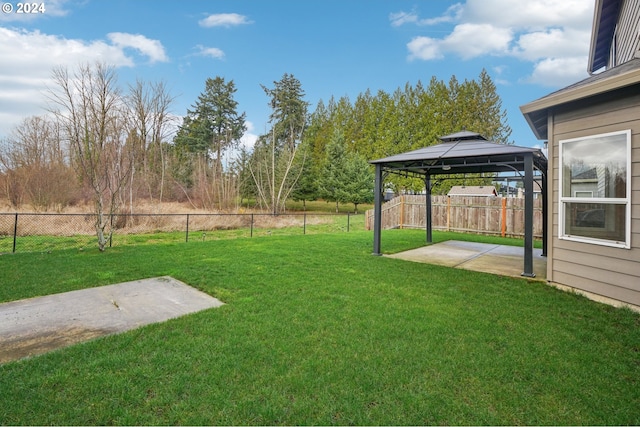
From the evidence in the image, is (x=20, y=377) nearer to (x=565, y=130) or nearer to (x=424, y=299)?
(x=424, y=299)

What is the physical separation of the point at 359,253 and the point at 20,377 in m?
5.58

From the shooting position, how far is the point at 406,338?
278cm

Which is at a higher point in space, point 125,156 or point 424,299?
point 125,156

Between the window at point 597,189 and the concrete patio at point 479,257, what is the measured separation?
1.22m

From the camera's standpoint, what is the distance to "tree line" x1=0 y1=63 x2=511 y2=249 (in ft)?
22.9

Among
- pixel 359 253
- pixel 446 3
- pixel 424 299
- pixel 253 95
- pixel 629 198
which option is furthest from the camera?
pixel 253 95

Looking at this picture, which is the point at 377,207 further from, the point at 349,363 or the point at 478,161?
the point at 349,363

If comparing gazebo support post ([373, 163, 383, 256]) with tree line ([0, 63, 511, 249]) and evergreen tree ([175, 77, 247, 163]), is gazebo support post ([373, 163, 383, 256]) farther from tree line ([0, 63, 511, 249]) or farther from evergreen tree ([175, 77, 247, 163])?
evergreen tree ([175, 77, 247, 163])

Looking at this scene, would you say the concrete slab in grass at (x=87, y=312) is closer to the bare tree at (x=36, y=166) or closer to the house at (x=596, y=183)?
the house at (x=596, y=183)

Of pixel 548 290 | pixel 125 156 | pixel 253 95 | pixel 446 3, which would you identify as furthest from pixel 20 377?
pixel 253 95

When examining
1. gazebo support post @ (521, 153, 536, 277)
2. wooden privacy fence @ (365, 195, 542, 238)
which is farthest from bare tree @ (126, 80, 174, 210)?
gazebo support post @ (521, 153, 536, 277)

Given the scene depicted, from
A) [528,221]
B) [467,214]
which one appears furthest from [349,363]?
[467,214]

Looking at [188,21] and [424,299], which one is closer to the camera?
[424,299]

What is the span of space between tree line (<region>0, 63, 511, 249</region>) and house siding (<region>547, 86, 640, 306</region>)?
321 inches
